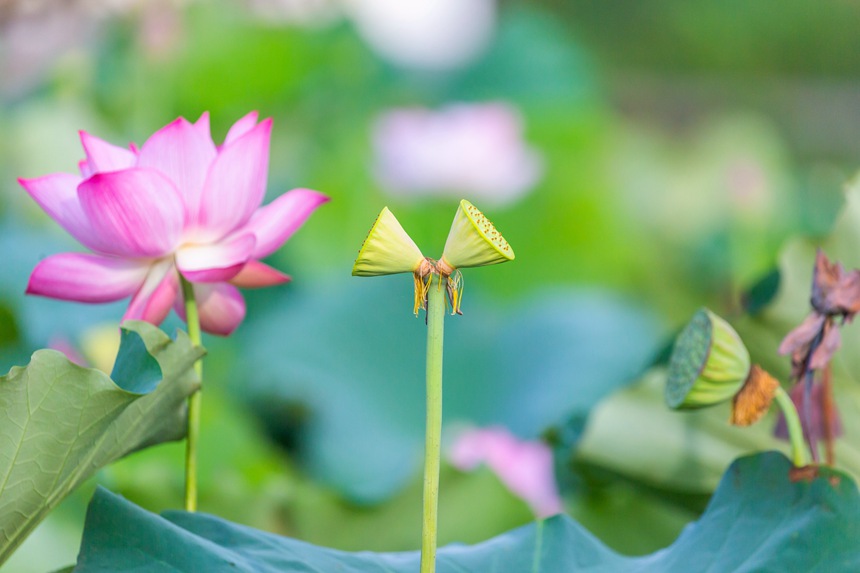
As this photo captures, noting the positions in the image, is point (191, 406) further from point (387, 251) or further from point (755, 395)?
point (755, 395)

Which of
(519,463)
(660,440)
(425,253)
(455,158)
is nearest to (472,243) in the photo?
(660,440)

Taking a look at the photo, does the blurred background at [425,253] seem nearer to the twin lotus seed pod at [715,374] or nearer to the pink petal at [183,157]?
the twin lotus seed pod at [715,374]

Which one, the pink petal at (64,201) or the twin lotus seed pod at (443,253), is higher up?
the pink petal at (64,201)

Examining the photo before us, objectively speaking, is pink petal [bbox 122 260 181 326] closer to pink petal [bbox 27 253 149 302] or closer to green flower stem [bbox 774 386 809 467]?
pink petal [bbox 27 253 149 302]

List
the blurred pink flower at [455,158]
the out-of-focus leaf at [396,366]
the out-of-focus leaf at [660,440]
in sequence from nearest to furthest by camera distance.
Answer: the out-of-focus leaf at [660,440], the out-of-focus leaf at [396,366], the blurred pink flower at [455,158]

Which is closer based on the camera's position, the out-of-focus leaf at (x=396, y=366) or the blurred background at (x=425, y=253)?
the blurred background at (x=425, y=253)

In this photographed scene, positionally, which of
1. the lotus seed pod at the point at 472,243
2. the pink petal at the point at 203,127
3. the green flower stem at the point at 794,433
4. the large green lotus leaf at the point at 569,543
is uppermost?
the pink petal at the point at 203,127

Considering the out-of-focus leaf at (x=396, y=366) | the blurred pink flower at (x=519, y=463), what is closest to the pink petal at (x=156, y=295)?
the blurred pink flower at (x=519, y=463)

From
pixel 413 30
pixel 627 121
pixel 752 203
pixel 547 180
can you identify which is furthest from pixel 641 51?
pixel 752 203

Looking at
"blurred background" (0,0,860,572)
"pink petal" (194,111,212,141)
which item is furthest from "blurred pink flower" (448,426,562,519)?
"pink petal" (194,111,212,141)
